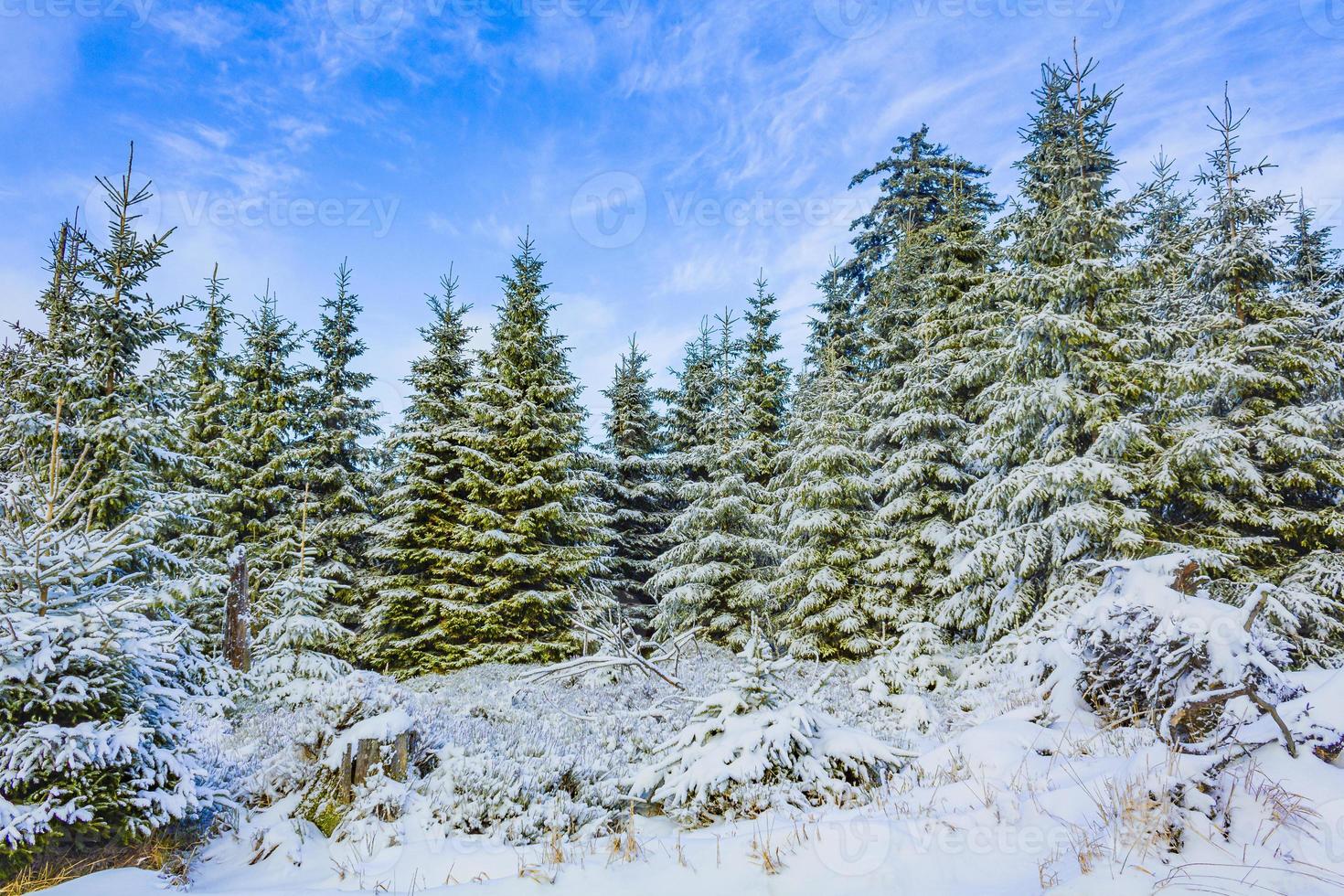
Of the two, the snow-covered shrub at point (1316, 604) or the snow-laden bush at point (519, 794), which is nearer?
the snow-laden bush at point (519, 794)

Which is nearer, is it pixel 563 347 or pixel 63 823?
pixel 63 823

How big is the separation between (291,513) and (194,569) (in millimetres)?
5829

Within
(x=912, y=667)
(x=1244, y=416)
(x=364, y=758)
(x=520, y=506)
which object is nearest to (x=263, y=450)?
(x=520, y=506)

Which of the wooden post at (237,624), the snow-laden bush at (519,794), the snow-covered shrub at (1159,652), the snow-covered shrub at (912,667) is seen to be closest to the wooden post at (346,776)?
the snow-laden bush at (519,794)

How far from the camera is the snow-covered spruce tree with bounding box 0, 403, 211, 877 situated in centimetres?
336

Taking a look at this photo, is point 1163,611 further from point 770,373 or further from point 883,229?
point 883,229

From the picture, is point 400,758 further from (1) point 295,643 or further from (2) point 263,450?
(2) point 263,450

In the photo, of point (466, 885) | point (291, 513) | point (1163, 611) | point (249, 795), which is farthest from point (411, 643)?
point (1163, 611)

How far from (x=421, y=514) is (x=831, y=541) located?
10.6 m

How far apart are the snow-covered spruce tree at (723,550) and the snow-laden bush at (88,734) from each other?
37.5 feet

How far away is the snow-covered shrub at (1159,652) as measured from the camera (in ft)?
14.9

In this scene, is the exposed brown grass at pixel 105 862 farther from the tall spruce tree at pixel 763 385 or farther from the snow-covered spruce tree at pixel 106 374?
the tall spruce tree at pixel 763 385

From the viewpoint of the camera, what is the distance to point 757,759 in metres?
4.61

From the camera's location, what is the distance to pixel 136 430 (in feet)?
31.1
